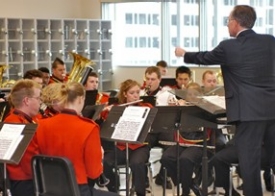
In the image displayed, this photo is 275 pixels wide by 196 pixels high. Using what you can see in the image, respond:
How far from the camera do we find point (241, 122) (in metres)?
5.60

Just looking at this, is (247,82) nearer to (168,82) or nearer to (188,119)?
(188,119)

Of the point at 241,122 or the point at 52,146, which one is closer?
the point at 52,146

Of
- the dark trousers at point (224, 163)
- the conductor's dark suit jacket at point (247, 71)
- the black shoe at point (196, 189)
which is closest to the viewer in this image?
the conductor's dark suit jacket at point (247, 71)

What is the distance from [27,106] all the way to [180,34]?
362 inches

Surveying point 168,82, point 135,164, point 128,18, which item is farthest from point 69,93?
point 128,18

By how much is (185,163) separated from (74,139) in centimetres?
252

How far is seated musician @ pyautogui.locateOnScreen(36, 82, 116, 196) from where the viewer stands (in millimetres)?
4660

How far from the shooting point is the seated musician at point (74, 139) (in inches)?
183

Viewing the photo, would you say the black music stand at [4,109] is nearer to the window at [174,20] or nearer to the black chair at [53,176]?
the black chair at [53,176]

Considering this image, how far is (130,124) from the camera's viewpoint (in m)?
5.48

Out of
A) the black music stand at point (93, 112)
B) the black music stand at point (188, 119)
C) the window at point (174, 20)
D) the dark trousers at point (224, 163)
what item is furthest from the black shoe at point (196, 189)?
the window at point (174, 20)

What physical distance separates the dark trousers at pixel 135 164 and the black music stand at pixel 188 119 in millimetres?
611

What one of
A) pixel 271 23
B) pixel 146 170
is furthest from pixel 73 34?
pixel 146 170

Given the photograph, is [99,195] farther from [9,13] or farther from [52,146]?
[9,13]
